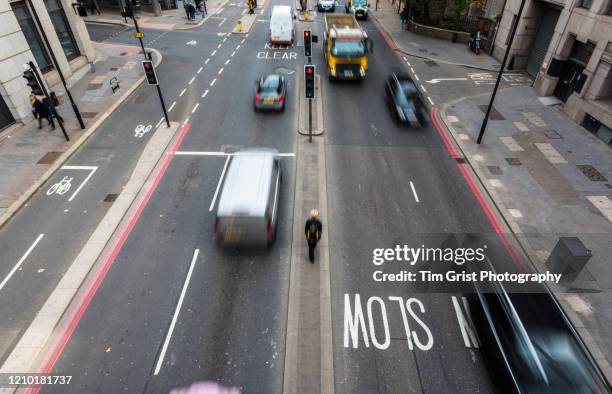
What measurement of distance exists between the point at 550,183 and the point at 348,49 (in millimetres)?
15608

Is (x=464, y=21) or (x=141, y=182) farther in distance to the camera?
(x=464, y=21)

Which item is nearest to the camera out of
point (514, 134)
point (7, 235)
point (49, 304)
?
point (49, 304)

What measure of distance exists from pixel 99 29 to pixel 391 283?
137ft

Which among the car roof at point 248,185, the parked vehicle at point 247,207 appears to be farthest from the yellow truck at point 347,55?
the parked vehicle at point 247,207

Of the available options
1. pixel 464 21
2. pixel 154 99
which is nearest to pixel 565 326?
pixel 154 99

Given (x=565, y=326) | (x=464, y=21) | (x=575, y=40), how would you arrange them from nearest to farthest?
(x=565, y=326)
(x=575, y=40)
(x=464, y=21)

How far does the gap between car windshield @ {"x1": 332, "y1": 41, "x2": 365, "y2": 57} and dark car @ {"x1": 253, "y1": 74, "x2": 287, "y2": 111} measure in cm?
582

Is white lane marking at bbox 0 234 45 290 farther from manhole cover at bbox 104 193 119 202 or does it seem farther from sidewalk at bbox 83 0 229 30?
sidewalk at bbox 83 0 229 30

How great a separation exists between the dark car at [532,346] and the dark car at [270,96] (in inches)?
603

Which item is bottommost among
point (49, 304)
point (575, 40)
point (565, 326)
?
point (49, 304)

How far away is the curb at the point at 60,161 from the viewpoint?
13539 mm

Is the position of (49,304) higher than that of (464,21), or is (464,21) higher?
(464,21)

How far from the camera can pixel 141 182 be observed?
15.1 metres

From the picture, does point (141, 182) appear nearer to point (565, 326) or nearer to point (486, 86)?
point (565, 326)
